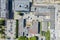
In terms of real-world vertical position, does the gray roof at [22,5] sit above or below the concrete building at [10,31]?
above

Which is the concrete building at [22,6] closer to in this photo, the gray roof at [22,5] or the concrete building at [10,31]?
the gray roof at [22,5]

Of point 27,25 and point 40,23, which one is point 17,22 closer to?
point 27,25

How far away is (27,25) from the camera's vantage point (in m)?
1.23

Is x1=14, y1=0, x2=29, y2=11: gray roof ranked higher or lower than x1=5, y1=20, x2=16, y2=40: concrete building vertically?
higher

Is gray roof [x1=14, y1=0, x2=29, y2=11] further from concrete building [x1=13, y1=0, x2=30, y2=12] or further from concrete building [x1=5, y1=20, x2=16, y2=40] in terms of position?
concrete building [x1=5, y1=20, x2=16, y2=40]

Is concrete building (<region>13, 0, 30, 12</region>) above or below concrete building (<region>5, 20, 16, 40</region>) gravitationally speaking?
above

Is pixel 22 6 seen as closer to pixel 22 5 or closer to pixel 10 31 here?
pixel 22 5

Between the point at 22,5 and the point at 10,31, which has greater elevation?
the point at 22,5

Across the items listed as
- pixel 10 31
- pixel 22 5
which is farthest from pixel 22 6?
pixel 10 31

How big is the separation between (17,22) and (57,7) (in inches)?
13.9

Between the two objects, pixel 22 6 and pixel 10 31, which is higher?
pixel 22 6

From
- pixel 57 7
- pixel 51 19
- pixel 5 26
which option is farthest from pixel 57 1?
pixel 5 26

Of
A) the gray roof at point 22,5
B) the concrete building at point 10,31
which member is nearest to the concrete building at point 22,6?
the gray roof at point 22,5

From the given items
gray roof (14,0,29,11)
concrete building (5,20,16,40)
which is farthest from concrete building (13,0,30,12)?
concrete building (5,20,16,40)
